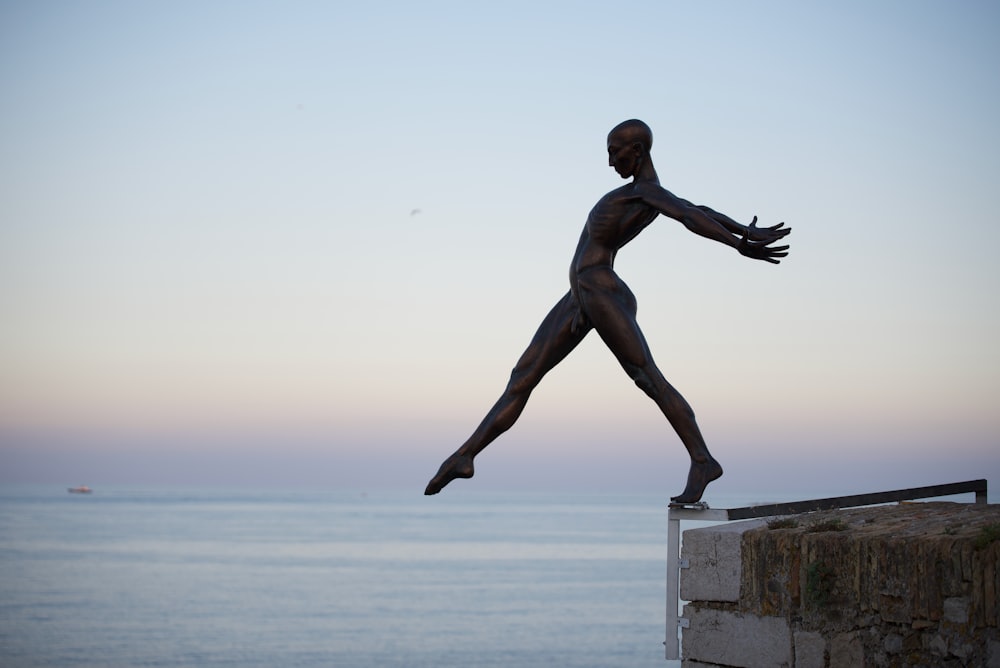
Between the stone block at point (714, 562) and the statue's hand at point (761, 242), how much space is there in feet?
5.60

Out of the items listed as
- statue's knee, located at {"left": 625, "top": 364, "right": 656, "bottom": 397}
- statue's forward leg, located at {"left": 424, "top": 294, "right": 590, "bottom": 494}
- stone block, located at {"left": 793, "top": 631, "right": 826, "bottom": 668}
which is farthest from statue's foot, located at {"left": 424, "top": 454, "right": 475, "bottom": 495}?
stone block, located at {"left": 793, "top": 631, "right": 826, "bottom": 668}

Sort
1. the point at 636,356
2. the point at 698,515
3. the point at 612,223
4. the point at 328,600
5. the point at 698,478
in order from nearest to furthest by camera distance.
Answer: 1. the point at 698,515
2. the point at 698,478
3. the point at 636,356
4. the point at 612,223
5. the point at 328,600

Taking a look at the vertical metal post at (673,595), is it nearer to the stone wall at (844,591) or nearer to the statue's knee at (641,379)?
the stone wall at (844,591)

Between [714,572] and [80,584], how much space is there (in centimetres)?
6162

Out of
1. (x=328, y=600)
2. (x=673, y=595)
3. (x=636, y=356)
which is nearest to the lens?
(x=673, y=595)

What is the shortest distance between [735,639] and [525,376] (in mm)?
2359

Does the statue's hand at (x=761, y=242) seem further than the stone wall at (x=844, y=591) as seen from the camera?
Yes

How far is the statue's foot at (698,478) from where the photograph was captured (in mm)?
7531

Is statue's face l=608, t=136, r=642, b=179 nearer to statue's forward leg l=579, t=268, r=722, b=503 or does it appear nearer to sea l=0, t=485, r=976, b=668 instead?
statue's forward leg l=579, t=268, r=722, b=503

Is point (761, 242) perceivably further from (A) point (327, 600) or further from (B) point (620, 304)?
(A) point (327, 600)

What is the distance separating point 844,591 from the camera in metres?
6.61

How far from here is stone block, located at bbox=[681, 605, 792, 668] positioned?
22.3 feet

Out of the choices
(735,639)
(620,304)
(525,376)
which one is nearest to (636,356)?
(620,304)

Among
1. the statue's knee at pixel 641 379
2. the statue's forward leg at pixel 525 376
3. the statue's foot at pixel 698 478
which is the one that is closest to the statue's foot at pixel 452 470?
the statue's forward leg at pixel 525 376
